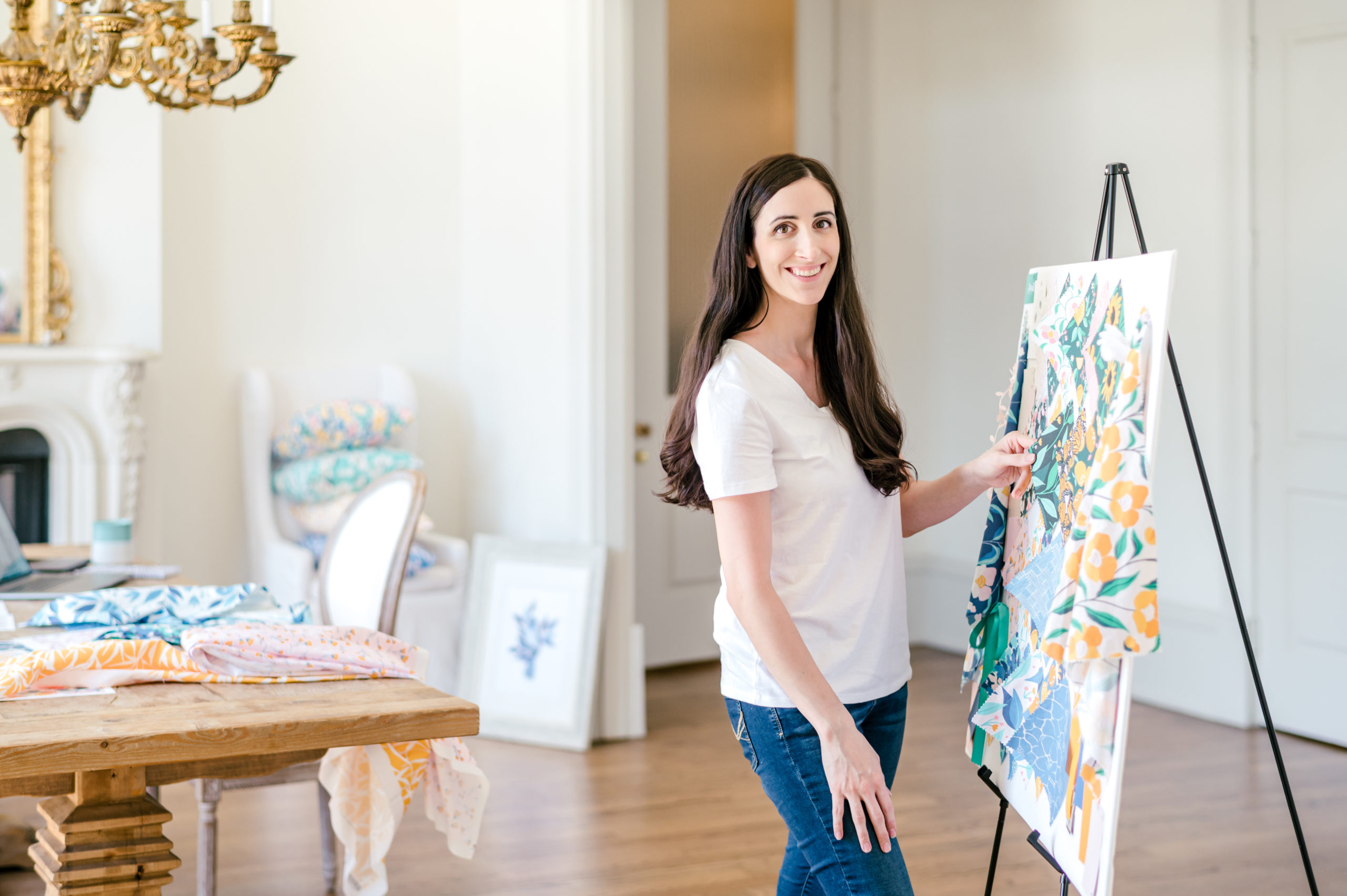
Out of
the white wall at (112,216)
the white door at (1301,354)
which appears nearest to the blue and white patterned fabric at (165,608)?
the white wall at (112,216)

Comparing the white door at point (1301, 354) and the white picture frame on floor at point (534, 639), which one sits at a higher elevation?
the white door at point (1301, 354)

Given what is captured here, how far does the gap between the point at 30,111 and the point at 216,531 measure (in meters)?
2.36

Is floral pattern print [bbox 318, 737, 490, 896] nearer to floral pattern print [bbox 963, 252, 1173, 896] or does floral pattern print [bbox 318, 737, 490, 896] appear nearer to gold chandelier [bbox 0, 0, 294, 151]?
floral pattern print [bbox 963, 252, 1173, 896]

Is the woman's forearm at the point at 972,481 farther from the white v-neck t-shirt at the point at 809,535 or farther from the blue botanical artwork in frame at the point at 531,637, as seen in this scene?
the blue botanical artwork in frame at the point at 531,637

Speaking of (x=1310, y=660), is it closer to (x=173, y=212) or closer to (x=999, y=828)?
(x=999, y=828)

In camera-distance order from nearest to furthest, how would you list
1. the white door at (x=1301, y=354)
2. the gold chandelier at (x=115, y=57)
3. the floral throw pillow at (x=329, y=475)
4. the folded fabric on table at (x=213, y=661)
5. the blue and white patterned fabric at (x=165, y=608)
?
Answer: the folded fabric on table at (x=213, y=661) → the blue and white patterned fabric at (x=165, y=608) → the gold chandelier at (x=115, y=57) → the white door at (x=1301, y=354) → the floral throw pillow at (x=329, y=475)

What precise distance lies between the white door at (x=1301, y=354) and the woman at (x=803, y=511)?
2725 millimetres

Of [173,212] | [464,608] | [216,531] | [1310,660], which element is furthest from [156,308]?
[1310,660]

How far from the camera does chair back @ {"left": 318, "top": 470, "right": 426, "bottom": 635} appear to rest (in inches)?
104

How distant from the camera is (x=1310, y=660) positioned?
3949mm

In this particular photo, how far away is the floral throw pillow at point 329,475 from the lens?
4.33 metres

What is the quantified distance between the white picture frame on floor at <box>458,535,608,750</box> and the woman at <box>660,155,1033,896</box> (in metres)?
2.31

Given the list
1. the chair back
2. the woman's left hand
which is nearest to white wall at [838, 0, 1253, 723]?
the chair back

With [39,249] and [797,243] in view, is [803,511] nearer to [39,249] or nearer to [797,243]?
[797,243]
